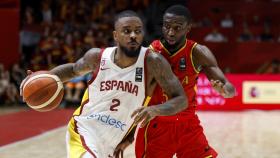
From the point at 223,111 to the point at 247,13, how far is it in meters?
5.34

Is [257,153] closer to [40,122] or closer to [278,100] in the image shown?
[40,122]

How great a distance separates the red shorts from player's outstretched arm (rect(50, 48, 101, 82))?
0.72 metres

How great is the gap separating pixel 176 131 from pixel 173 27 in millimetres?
842

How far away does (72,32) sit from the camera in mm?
16672

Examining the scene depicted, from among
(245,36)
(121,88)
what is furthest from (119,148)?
(245,36)

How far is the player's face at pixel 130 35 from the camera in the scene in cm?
349

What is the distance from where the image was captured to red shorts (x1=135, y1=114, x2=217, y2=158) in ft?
13.3

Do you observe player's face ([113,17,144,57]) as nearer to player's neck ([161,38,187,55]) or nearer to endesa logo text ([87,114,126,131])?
endesa logo text ([87,114,126,131])

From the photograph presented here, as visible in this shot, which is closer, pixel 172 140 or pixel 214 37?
pixel 172 140

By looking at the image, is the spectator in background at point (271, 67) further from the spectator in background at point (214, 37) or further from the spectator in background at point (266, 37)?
the spectator in background at point (214, 37)

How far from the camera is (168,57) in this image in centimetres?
412

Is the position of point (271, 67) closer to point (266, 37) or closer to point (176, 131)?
point (266, 37)

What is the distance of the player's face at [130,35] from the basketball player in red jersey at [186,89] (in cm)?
53

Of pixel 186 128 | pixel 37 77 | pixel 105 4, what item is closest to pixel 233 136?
A: pixel 186 128
